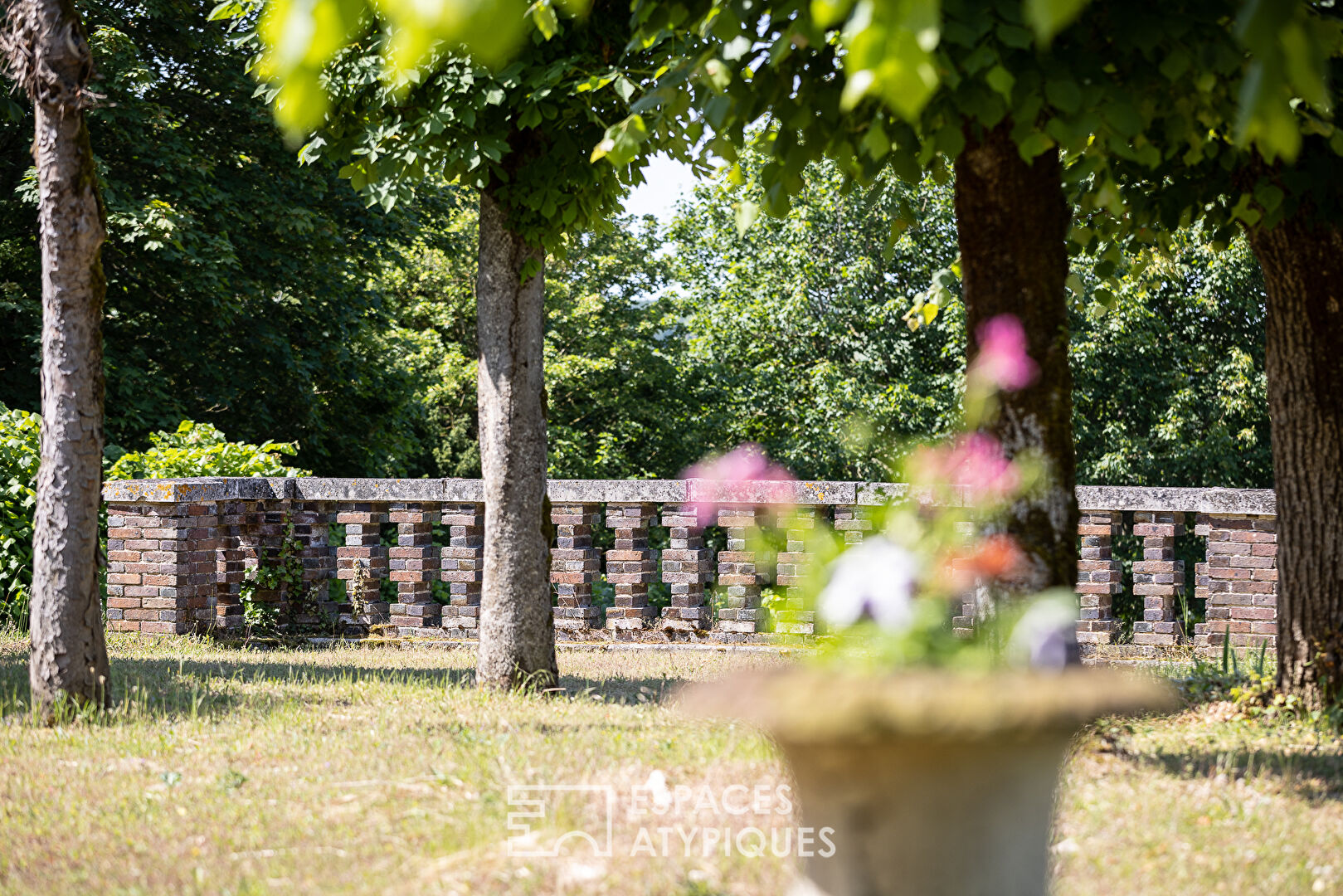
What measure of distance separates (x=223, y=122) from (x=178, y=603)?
10.9 meters

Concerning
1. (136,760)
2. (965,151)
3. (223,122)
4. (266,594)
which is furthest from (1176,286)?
(136,760)

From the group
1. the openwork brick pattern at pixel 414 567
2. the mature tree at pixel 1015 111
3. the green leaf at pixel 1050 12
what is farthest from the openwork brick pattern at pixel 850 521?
the green leaf at pixel 1050 12

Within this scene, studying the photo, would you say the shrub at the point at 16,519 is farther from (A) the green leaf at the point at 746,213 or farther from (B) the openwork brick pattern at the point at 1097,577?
(B) the openwork brick pattern at the point at 1097,577

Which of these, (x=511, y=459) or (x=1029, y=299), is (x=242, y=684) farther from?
(x=1029, y=299)


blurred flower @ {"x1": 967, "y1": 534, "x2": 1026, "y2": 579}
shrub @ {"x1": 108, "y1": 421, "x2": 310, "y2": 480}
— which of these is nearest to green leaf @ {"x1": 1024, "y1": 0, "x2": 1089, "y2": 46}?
blurred flower @ {"x1": 967, "y1": 534, "x2": 1026, "y2": 579}

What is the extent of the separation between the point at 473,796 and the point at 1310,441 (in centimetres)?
501

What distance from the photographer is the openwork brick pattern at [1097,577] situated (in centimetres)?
995

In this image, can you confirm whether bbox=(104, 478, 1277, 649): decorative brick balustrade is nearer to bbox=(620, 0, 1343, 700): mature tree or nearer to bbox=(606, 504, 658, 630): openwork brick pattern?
bbox=(606, 504, 658, 630): openwork brick pattern

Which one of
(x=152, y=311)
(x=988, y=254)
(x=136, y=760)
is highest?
(x=152, y=311)

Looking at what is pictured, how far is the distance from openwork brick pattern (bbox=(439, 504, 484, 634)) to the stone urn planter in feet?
28.2

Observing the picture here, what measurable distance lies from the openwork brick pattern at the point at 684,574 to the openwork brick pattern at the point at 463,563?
171 centimetres

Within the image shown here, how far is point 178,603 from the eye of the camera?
10.6 m

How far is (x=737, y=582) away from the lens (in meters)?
10.5

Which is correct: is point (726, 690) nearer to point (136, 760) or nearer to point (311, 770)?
point (311, 770)
